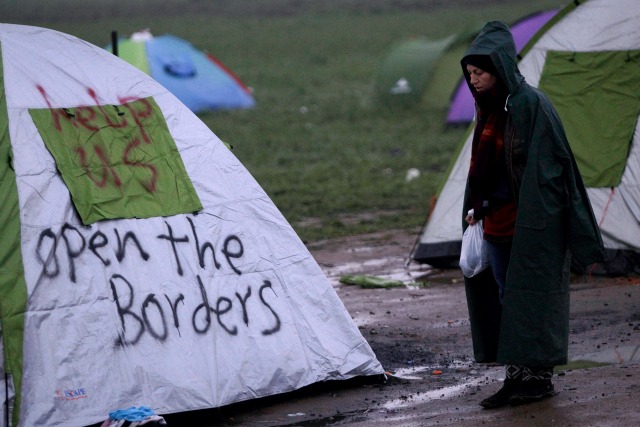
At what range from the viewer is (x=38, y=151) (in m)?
5.46

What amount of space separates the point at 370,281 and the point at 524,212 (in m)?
3.38

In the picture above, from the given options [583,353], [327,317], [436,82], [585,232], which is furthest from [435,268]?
[436,82]

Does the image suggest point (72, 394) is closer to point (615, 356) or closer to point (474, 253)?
point (474, 253)

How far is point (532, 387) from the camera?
5.48m

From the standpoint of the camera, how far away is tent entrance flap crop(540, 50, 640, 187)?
8.62 meters

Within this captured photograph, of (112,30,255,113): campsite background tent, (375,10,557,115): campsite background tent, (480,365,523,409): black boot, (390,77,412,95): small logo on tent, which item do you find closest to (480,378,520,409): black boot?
(480,365,523,409): black boot

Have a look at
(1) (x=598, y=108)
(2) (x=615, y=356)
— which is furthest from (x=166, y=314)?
(1) (x=598, y=108)

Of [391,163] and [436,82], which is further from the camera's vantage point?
[436,82]

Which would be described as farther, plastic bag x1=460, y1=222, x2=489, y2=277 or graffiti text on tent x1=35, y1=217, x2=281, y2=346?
plastic bag x1=460, y1=222, x2=489, y2=277

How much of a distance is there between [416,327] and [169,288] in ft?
7.60

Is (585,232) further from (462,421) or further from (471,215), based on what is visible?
(462,421)

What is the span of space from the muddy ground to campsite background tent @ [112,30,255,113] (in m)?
11.0

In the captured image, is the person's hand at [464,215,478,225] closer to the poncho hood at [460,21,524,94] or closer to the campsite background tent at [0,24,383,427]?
the poncho hood at [460,21,524,94]

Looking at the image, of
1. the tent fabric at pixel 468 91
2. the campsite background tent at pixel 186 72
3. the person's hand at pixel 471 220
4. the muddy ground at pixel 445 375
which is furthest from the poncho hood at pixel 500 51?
the campsite background tent at pixel 186 72
